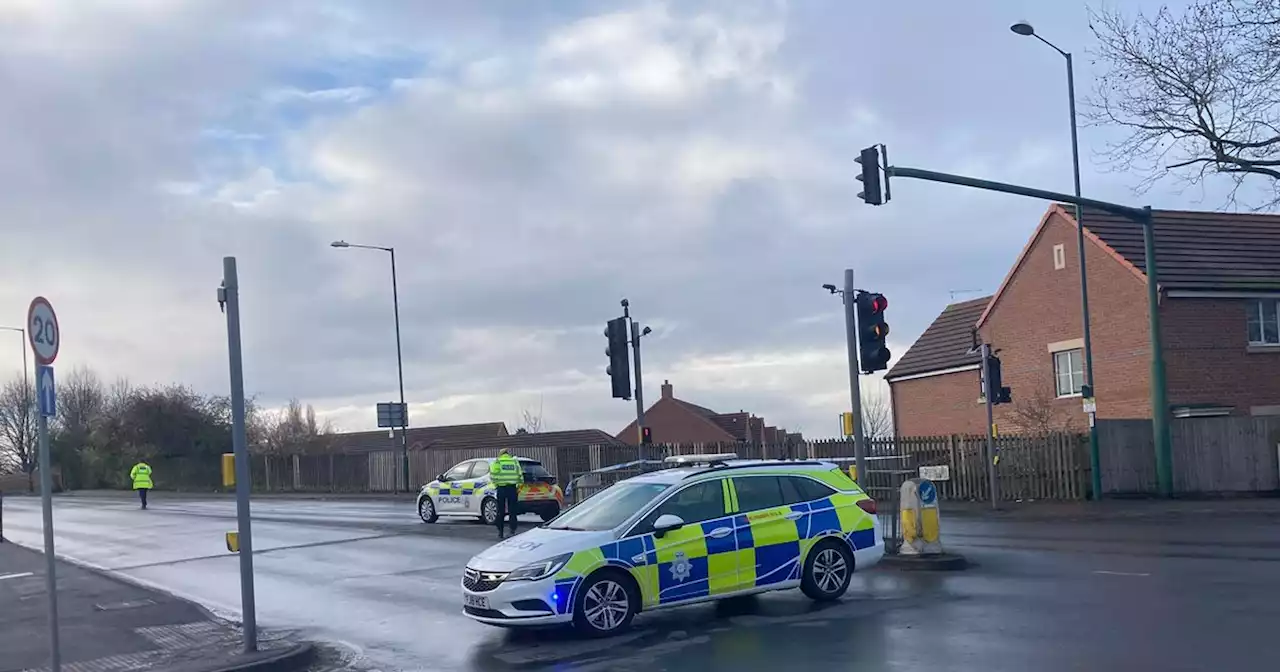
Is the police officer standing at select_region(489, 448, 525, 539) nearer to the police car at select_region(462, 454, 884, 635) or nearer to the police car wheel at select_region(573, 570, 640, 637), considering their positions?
the police car at select_region(462, 454, 884, 635)

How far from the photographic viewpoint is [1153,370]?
26.0 metres

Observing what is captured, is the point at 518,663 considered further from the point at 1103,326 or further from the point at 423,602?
the point at 1103,326

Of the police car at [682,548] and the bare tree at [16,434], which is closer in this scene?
the police car at [682,548]

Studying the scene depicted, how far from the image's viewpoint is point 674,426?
79250 mm

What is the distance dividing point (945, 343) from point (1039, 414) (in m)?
15.7

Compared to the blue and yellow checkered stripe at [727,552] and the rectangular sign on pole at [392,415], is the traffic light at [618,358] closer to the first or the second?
the blue and yellow checkered stripe at [727,552]

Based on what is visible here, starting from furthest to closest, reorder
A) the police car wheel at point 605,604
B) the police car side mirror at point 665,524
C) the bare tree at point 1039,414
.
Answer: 1. the bare tree at point 1039,414
2. the police car side mirror at point 665,524
3. the police car wheel at point 605,604

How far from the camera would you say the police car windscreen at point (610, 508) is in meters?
11.9

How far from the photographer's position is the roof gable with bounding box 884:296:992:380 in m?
44.9

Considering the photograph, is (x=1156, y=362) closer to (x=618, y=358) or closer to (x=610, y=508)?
(x=618, y=358)

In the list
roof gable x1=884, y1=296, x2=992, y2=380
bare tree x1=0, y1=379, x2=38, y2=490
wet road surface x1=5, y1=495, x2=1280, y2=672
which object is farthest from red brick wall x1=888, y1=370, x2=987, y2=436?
bare tree x1=0, y1=379, x2=38, y2=490

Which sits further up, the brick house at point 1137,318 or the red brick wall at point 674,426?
the brick house at point 1137,318

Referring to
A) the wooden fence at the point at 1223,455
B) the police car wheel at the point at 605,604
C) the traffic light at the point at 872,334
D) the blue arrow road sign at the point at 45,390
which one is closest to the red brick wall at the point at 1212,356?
the wooden fence at the point at 1223,455

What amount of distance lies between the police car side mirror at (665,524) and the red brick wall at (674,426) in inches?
2525
